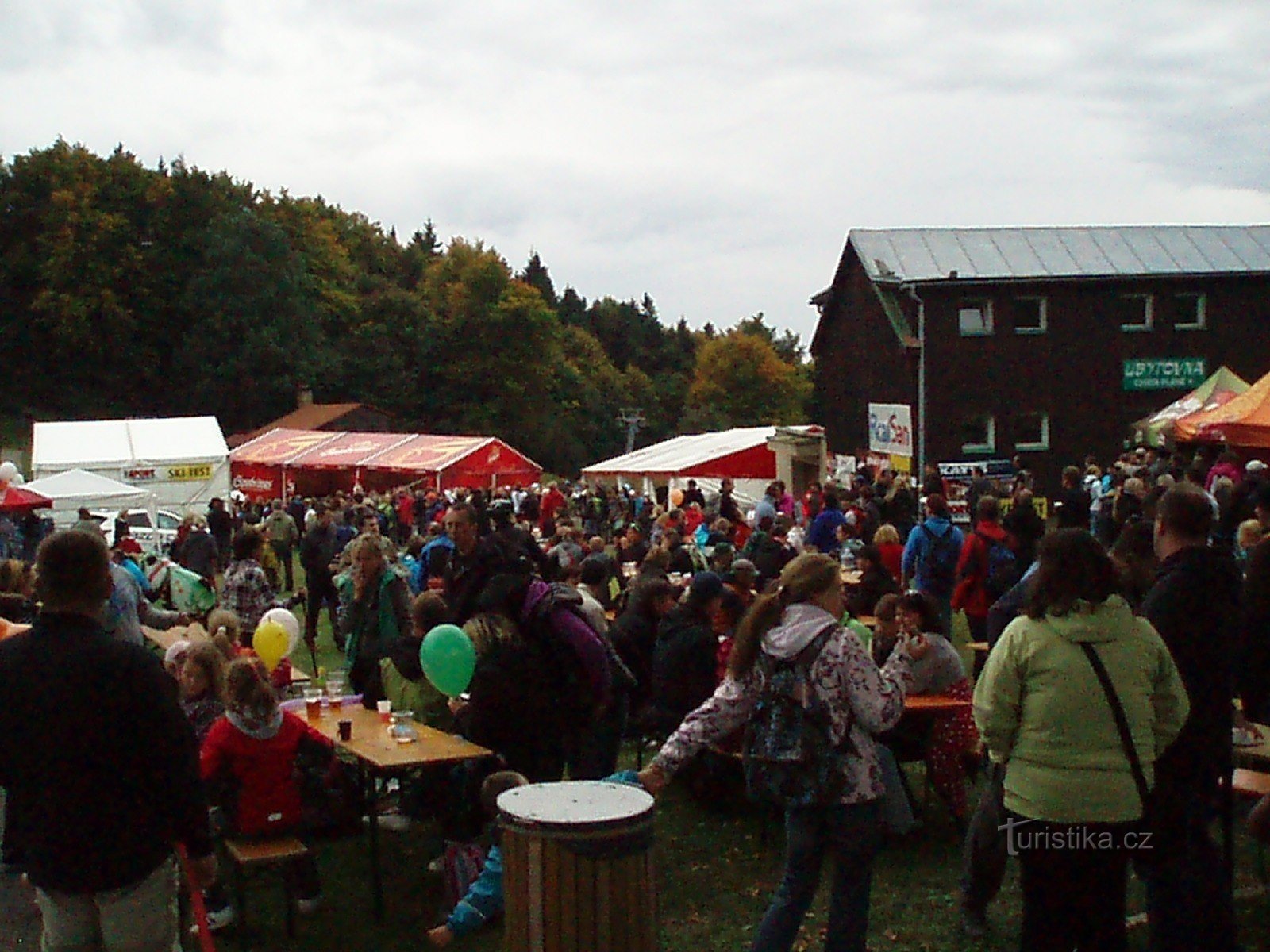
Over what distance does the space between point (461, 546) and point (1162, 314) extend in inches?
1049

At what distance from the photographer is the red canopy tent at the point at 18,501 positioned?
18312 mm

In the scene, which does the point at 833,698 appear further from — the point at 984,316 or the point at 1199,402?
the point at 984,316

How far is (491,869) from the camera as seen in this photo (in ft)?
17.3

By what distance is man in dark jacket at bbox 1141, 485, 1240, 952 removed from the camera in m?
4.08

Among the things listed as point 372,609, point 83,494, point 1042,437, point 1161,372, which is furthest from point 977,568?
point 1161,372

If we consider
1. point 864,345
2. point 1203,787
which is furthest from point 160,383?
point 1203,787

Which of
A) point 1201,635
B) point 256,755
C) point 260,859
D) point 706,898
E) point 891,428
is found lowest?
point 706,898

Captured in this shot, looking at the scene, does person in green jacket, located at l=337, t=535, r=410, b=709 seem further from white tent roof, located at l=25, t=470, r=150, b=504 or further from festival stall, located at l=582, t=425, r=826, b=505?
festival stall, located at l=582, t=425, r=826, b=505

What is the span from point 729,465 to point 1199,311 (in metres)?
11.0

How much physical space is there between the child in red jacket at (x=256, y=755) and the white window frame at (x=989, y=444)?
25410 millimetres

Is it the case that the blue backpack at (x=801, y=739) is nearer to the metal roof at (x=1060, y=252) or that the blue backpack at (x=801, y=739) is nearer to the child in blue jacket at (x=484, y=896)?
the child in blue jacket at (x=484, y=896)

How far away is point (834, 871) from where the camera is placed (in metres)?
4.31

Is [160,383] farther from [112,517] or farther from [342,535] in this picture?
[342,535]

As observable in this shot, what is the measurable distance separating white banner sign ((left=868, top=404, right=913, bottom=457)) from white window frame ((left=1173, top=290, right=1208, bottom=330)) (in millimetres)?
6344
